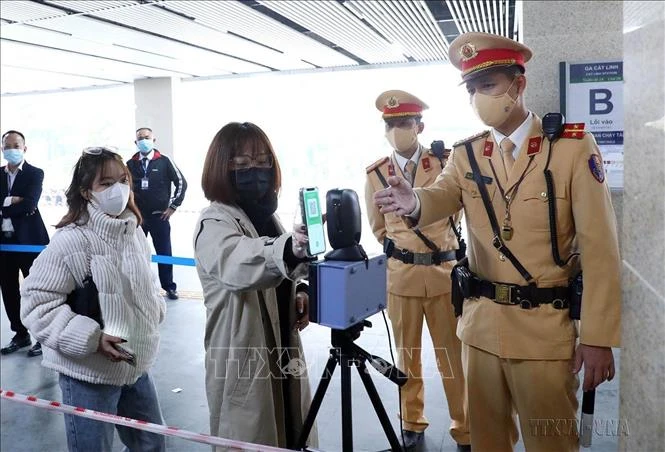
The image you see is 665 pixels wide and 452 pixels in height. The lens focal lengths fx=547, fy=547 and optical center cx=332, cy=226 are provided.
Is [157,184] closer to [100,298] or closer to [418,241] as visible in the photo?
[418,241]

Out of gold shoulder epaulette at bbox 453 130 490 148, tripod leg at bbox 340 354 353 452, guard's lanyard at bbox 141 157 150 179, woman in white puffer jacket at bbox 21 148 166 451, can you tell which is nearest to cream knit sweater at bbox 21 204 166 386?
woman in white puffer jacket at bbox 21 148 166 451

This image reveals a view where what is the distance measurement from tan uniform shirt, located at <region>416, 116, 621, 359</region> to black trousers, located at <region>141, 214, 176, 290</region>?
3.83 metres

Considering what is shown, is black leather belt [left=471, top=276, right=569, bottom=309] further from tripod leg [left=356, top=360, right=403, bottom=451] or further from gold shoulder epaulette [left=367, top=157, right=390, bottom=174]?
gold shoulder epaulette [left=367, top=157, right=390, bottom=174]

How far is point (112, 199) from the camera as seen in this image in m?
1.79

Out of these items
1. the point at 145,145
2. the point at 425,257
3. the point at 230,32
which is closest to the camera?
the point at 425,257

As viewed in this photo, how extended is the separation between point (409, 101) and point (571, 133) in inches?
48.4

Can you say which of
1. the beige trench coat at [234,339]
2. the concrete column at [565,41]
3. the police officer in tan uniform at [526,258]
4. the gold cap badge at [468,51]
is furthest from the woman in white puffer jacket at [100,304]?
the concrete column at [565,41]

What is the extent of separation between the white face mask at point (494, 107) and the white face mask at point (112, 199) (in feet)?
3.82

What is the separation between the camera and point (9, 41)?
20.9ft

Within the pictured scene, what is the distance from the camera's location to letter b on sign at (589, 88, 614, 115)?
233cm

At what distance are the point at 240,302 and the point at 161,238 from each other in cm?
382

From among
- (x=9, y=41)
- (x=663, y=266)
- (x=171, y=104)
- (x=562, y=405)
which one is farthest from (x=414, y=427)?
(x=171, y=104)

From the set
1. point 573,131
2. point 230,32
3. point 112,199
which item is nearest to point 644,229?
point 573,131

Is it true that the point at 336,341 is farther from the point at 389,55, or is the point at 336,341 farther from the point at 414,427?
the point at 389,55
